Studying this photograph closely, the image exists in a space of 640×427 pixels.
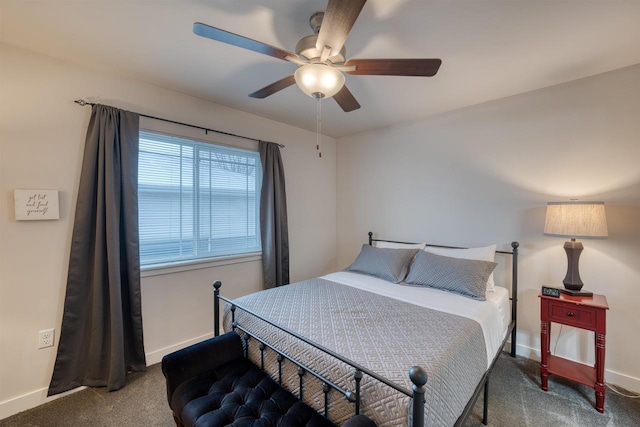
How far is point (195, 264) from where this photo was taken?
2680 millimetres

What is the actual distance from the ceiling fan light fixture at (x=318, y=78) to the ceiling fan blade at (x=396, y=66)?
0.11 m

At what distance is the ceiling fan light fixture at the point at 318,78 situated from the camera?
1.46 meters

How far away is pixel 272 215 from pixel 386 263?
140 centimetres

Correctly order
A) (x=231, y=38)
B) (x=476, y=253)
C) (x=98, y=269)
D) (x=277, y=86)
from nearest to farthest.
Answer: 1. (x=231, y=38)
2. (x=277, y=86)
3. (x=98, y=269)
4. (x=476, y=253)

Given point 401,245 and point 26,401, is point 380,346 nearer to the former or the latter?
point 401,245

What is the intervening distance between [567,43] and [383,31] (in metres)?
1.28

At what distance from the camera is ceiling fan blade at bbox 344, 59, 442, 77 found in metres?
1.47

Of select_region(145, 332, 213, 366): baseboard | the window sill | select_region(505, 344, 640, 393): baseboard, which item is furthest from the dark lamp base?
select_region(145, 332, 213, 366): baseboard

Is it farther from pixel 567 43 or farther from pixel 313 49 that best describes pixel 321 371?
pixel 567 43

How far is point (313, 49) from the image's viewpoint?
1.44m

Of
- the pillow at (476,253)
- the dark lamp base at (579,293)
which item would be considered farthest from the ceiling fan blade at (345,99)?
the dark lamp base at (579,293)

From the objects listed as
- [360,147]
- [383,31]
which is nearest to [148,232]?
[383,31]

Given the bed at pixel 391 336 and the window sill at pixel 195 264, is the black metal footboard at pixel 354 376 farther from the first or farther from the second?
the window sill at pixel 195 264

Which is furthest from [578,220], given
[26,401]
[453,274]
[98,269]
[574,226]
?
[26,401]
